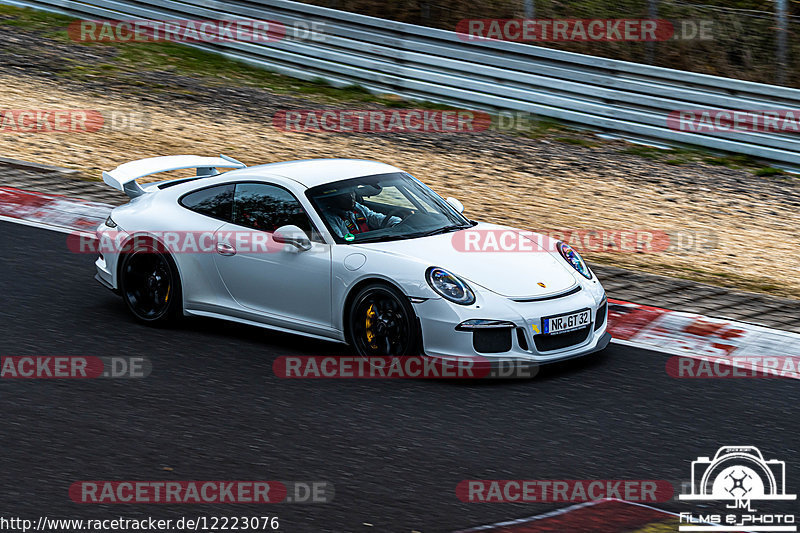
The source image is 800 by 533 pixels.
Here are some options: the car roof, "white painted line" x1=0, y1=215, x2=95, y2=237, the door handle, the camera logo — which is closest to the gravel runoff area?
"white painted line" x1=0, y1=215, x2=95, y2=237

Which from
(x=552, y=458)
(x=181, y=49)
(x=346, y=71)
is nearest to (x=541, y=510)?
(x=552, y=458)

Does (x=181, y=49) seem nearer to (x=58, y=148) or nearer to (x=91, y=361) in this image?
(x=58, y=148)

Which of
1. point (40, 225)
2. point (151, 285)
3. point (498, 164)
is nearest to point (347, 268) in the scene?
point (151, 285)

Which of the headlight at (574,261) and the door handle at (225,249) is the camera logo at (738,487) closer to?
the headlight at (574,261)

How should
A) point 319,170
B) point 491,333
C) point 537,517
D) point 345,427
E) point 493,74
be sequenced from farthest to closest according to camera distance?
point 493,74 < point 319,170 < point 491,333 < point 345,427 < point 537,517

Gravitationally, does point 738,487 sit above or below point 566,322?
below

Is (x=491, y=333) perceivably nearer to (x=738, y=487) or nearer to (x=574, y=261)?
(x=574, y=261)

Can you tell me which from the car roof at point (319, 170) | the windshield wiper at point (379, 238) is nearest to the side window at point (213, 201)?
the car roof at point (319, 170)

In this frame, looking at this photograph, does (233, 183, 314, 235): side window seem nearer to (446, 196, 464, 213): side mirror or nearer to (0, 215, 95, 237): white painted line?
(446, 196, 464, 213): side mirror

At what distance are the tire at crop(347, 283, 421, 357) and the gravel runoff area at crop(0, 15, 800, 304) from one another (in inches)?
155

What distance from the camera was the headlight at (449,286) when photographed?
6.76 m

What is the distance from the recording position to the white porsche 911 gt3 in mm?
6777

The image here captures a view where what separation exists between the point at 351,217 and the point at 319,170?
22.4 inches

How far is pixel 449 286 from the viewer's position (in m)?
6.82
